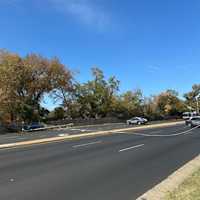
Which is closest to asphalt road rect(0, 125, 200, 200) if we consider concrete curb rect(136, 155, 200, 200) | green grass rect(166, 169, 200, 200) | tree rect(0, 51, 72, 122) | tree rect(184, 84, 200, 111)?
concrete curb rect(136, 155, 200, 200)

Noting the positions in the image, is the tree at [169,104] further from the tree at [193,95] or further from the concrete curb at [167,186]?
the concrete curb at [167,186]

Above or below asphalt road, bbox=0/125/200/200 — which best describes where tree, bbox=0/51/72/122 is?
above

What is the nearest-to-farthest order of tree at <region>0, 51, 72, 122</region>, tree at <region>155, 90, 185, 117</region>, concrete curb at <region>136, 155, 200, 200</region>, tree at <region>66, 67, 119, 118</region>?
concrete curb at <region>136, 155, 200, 200</region> < tree at <region>0, 51, 72, 122</region> < tree at <region>66, 67, 119, 118</region> < tree at <region>155, 90, 185, 117</region>

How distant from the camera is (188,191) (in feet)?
27.7

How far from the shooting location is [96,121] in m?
79.2

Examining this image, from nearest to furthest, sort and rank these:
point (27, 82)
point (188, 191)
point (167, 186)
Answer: point (188, 191)
point (167, 186)
point (27, 82)

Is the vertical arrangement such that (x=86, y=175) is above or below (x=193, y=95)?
below

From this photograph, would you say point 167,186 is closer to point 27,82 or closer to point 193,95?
point 27,82

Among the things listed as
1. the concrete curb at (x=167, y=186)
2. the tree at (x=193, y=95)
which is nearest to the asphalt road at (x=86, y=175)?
the concrete curb at (x=167, y=186)

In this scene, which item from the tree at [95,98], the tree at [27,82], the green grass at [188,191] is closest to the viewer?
the green grass at [188,191]

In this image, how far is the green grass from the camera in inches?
312

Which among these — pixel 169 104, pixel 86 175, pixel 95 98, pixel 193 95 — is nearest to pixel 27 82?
pixel 95 98

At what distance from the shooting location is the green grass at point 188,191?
7914 mm

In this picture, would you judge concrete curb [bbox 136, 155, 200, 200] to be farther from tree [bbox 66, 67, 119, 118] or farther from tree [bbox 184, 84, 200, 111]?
tree [bbox 184, 84, 200, 111]
